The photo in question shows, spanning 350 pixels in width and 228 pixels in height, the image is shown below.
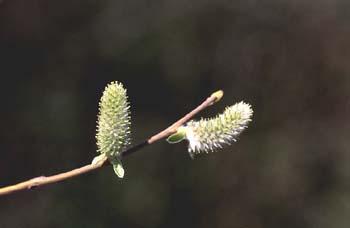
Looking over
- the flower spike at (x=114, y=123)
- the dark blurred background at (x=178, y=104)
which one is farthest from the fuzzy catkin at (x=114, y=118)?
the dark blurred background at (x=178, y=104)

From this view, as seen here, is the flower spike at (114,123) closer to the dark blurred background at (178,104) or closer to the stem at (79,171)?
the stem at (79,171)

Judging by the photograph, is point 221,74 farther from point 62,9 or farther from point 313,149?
point 62,9

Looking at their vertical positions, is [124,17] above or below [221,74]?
above

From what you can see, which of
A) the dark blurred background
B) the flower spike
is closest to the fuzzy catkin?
the flower spike

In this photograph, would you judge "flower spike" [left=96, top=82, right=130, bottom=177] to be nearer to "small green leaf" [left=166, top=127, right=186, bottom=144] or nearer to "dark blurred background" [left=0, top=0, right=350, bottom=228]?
"small green leaf" [left=166, top=127, right=186, bottom=144]

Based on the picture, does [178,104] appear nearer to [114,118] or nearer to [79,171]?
[114,118]

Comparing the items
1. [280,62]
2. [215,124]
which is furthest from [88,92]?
[215,124]
